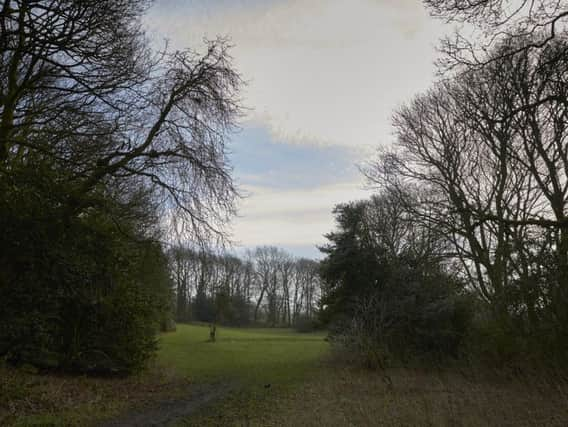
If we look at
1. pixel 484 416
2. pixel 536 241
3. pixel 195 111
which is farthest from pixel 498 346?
pixel 195 111

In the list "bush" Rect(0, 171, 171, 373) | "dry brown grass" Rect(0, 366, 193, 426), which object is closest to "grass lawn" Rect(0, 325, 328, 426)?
"dry brown grass" Rect(0, 366, 193, 426)

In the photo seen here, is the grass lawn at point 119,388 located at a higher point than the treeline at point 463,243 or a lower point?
lower

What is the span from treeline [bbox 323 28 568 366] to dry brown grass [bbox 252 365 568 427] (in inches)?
64.0

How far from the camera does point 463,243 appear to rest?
1623 cm

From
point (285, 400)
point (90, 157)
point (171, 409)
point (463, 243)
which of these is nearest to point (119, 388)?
point (171, 409)

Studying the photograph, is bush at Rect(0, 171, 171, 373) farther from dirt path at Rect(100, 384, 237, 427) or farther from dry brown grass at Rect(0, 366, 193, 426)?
dirt path at Rect(100, 384, 237, 427)

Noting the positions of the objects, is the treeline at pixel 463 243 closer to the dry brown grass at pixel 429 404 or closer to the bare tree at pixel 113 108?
the dry brown grass at pixel 429 404

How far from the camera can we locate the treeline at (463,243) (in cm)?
961

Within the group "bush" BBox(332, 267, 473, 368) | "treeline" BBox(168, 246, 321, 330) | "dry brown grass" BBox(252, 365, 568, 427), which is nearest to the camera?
"dry brown grass" BBox(252, 365, 568, 427)

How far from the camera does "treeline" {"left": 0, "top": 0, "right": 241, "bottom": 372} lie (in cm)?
741

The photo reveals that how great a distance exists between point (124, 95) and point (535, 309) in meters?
11.3

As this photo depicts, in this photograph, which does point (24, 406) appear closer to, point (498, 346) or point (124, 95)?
point (124, 95)

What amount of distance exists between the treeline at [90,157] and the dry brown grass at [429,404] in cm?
480

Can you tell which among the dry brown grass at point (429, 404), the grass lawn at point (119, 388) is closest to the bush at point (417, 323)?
the grass lawn at point (119, 388)
